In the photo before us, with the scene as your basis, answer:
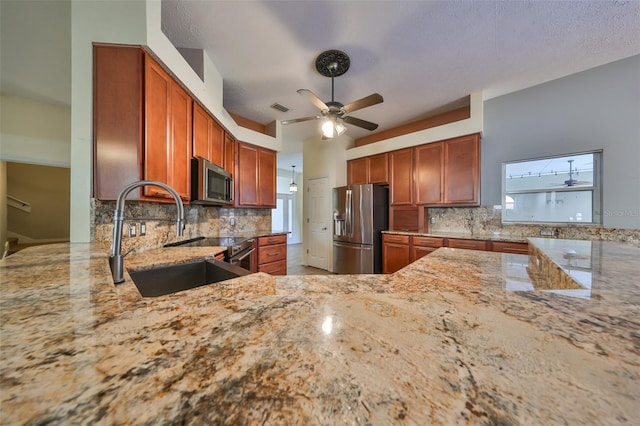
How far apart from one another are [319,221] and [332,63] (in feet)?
9.33

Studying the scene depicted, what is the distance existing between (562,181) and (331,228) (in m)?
3.26

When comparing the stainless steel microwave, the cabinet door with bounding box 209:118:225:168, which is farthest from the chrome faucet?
the cabinet door with bounding box 209:118:225:168

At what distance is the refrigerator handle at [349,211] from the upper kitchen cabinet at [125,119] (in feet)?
9.40

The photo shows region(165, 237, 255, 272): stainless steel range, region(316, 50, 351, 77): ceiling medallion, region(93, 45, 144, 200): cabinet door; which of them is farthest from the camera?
region(316, 50, 351, 77): ceiling medallion

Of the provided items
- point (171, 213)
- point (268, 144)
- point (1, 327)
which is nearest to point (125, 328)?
point (1, 327)

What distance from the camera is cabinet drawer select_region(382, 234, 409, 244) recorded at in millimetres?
3378

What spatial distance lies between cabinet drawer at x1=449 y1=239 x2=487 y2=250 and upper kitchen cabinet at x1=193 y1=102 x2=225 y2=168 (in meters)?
3.16

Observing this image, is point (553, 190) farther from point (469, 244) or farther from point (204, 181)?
point (204, 181)

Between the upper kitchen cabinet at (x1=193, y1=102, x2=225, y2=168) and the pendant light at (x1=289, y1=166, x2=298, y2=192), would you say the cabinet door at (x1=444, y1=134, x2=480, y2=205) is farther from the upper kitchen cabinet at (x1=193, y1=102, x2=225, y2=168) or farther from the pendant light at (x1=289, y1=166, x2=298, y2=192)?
the pendant light at (x1=289, y1=166, x2=298, y2=192)

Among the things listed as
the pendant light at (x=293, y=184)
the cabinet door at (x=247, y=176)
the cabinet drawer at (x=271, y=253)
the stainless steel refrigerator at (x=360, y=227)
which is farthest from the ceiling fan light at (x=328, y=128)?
the pendant light at (x=293, y=184)

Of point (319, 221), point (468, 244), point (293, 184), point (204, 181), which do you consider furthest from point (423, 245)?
point (293, 184)

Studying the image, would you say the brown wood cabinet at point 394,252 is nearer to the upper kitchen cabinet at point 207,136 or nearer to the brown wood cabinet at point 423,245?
the brown wood cabinet at point 423,245

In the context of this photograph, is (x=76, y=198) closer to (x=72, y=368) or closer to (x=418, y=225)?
(x=72, y=368)

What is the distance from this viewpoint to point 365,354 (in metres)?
0.36
